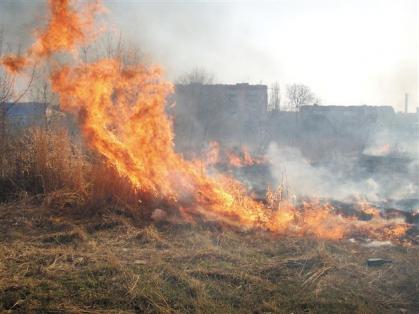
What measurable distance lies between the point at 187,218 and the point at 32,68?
630 centimetres

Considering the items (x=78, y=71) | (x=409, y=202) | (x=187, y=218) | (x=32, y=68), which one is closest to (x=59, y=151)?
(x=78, y=71)

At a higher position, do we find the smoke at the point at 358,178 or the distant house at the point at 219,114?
the distant house at the point at 219,114

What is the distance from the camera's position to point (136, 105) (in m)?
8.77

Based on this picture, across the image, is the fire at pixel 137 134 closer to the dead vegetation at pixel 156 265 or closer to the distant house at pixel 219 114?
the dead vegetation at pixel 156 265

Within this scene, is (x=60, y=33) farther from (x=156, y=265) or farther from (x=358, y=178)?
(x=358, y=178)

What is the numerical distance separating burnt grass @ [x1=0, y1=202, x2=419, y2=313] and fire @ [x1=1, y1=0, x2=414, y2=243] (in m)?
1.00

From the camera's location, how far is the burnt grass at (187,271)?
4.43m

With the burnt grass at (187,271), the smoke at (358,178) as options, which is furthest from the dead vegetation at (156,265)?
the smoke at (358,178)

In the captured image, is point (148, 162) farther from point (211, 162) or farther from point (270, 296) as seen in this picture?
point (211, 162)

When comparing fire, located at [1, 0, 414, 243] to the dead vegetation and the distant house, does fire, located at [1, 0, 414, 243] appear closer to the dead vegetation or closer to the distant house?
the dead vegetation

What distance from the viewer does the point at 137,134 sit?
8.68 m

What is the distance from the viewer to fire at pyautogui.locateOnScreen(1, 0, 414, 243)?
8.35 m

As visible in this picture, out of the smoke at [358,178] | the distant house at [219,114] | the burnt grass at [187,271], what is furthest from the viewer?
the distant house at [219,114]

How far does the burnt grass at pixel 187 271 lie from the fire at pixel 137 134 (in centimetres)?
100
